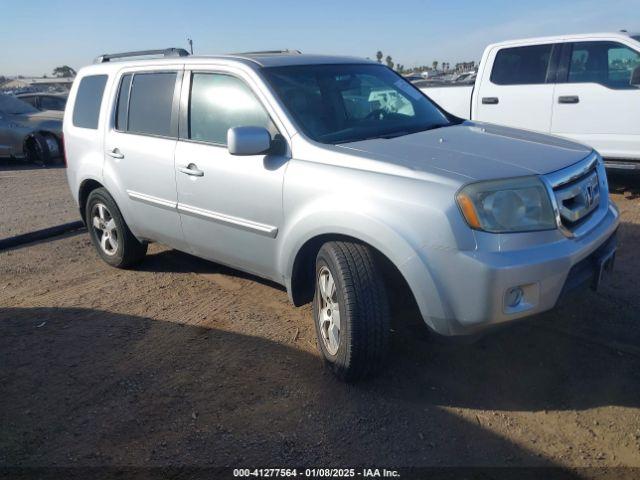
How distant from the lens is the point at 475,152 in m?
3.33

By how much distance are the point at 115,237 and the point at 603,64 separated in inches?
238

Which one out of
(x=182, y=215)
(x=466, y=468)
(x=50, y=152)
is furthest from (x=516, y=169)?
(x=50, y=152)

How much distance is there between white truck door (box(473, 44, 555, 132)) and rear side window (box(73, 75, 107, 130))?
510 centimetres

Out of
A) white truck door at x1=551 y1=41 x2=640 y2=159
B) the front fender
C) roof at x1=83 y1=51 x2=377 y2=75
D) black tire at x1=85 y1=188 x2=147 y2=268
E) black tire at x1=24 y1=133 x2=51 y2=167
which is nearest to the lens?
the front fender

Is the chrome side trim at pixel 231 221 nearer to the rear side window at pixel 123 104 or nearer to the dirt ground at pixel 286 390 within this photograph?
the dirt ground at pixel 286 390

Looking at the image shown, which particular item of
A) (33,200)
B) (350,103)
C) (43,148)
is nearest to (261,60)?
(350,103)

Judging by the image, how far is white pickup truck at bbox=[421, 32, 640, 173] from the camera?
281 inches

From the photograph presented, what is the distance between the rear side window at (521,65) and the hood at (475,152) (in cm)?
425

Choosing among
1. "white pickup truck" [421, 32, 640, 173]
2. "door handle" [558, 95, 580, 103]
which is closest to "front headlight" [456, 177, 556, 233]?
"white pickup truck" [421, 32, 640, 173]

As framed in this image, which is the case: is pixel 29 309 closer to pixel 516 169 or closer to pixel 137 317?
pixel 137 317

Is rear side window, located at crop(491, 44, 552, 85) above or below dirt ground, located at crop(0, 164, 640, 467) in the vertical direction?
above

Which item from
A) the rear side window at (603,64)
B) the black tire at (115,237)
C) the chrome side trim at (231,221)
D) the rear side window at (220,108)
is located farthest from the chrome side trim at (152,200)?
the rear side window at (603,64)

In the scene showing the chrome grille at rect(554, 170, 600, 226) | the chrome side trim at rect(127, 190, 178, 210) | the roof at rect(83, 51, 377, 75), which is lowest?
the chrome side trim at rect(127, 190, 178, 210)

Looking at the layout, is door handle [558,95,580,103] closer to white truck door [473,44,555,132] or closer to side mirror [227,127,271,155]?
white truck door [473,44,555,132]
